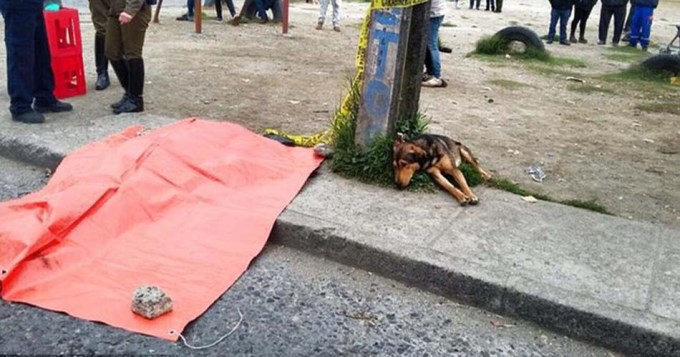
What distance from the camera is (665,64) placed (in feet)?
31.4

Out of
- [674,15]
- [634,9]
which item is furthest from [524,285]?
[674,15]

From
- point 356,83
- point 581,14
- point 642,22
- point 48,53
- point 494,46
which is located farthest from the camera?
point 581,14

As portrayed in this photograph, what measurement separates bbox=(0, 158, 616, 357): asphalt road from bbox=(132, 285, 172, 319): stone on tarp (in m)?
0.13

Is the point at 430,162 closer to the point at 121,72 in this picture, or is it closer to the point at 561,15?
the point at 121,72

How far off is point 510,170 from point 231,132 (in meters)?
2.23

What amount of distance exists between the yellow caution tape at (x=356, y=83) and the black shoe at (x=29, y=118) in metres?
1.91

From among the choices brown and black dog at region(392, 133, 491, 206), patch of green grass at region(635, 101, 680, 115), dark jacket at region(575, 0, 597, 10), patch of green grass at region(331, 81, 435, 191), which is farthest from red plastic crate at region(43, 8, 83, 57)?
dark jacket at region(575, 0, 597, 10)

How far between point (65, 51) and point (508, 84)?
5571 millimetres

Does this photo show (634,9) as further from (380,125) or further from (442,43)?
(380,125)

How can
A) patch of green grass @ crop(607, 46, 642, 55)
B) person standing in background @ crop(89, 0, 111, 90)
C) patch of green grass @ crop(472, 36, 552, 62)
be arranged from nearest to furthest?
1. person standing in background @ crop(89, 0, 111, 90)
2. patch of green grass @ crop(472, 36, 552, 62)
3. patch of green grass @ crop(607, 46, 642, 55)

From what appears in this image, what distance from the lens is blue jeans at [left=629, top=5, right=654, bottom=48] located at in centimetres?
1238

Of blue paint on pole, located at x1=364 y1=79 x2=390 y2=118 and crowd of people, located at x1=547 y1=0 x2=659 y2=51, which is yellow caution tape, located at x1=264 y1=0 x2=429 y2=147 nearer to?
blue paint on pole, located at x1=364 y1=79 x2=390 y2=118

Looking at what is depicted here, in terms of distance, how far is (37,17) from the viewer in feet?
17.3

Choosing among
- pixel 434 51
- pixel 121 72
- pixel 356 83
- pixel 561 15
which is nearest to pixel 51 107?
pixel 121 72
